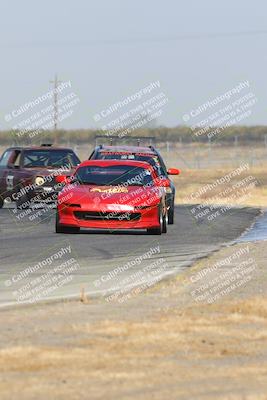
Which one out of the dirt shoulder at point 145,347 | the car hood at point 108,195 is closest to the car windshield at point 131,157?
the car hood at point 108,195

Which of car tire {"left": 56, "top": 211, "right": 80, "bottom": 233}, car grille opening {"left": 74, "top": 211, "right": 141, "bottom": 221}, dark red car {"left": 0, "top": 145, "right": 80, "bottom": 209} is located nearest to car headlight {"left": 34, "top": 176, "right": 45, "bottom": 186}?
dark red car {"left": 0, "top": 145, "right": 80, "bottom": 209}

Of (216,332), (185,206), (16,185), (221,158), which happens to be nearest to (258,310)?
(216,332)

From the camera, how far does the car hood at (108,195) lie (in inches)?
952

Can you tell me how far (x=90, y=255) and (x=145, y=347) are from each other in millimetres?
9268

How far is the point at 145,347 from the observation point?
10.5m

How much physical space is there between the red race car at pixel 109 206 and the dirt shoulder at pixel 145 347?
9.00 meters

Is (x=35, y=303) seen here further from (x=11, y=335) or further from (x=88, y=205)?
(x=88, y=205)

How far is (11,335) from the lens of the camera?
11.1m

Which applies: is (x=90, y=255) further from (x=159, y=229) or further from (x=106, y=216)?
(x=159, y=229)

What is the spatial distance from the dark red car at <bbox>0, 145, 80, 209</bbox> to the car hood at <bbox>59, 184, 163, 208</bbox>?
30.1ft

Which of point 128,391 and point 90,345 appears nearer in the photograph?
point 128,391

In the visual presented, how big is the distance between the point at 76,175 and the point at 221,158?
7452 centimetres

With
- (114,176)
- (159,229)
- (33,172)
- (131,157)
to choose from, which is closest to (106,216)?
(159,229)

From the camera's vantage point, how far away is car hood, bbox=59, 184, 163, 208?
79.4ft
